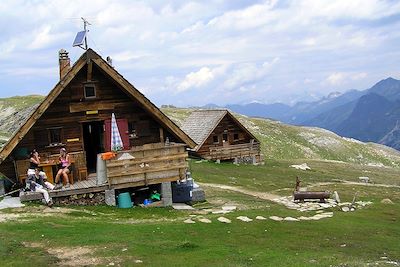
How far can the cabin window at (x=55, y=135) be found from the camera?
97.7 feet

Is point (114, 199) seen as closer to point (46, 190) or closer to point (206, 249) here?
point (46, 190)

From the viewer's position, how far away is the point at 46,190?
87.8 feet

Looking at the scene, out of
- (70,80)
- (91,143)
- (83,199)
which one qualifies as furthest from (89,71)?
(91,143)

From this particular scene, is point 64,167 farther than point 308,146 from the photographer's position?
→ No

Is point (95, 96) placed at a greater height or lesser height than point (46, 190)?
greater

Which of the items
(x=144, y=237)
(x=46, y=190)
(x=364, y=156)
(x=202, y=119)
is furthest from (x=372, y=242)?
(x=364, y=156)

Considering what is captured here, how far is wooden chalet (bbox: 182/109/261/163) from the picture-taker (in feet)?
221

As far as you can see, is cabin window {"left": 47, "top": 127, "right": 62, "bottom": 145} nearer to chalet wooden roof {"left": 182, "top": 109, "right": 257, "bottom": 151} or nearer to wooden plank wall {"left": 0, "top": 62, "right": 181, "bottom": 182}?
wooden plank wall {"left": 0, "top": 62, "right": 181, "bottom": 182}

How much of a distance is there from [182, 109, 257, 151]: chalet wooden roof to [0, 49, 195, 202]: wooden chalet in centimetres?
3359

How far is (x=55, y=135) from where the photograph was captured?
2995cm

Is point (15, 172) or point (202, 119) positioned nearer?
point (15, 172)

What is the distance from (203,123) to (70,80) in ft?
140

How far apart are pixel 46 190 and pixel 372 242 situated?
1642 cm

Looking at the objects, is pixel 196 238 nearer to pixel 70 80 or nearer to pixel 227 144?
pixel 70 80
